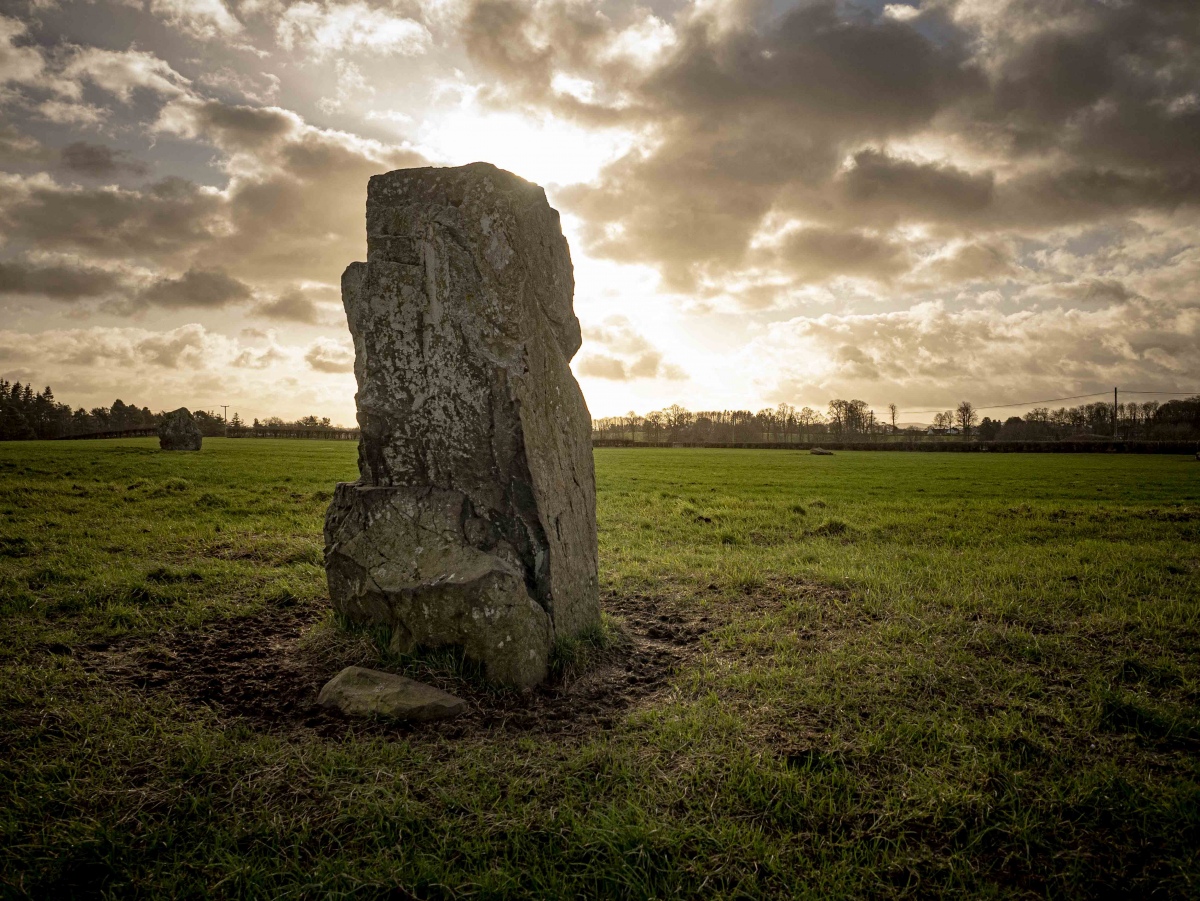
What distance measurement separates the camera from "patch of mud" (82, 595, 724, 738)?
4668mm

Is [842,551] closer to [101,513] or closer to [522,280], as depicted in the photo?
[522,280]

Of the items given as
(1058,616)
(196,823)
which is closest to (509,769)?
(196,823)

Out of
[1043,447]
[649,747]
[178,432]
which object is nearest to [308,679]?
[649,747]

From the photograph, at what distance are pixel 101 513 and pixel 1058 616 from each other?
17265mm

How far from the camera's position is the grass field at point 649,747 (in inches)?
124

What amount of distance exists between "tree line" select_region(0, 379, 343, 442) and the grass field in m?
88.0

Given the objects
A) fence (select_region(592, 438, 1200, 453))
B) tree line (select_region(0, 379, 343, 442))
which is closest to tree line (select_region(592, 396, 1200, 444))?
fence (select_region(592, 438, 1200, 453))

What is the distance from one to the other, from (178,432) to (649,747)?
42356 millimetres

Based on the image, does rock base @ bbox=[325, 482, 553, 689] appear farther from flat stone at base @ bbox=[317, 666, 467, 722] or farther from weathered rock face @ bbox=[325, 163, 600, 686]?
flat stone at base @ bbox=[317, 666, 467, 722]

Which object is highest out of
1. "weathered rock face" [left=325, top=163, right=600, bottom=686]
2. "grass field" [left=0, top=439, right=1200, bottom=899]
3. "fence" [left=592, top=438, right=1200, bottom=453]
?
"weathered rock face" [left=325, top=163, right=600, bottom=686]

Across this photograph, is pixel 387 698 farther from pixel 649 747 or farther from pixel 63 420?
pixel 63 420

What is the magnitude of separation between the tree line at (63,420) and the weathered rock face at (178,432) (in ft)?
159

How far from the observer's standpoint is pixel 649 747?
14.1 ft

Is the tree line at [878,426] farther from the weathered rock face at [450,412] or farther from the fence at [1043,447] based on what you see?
the weathered rock face at [450,412]
